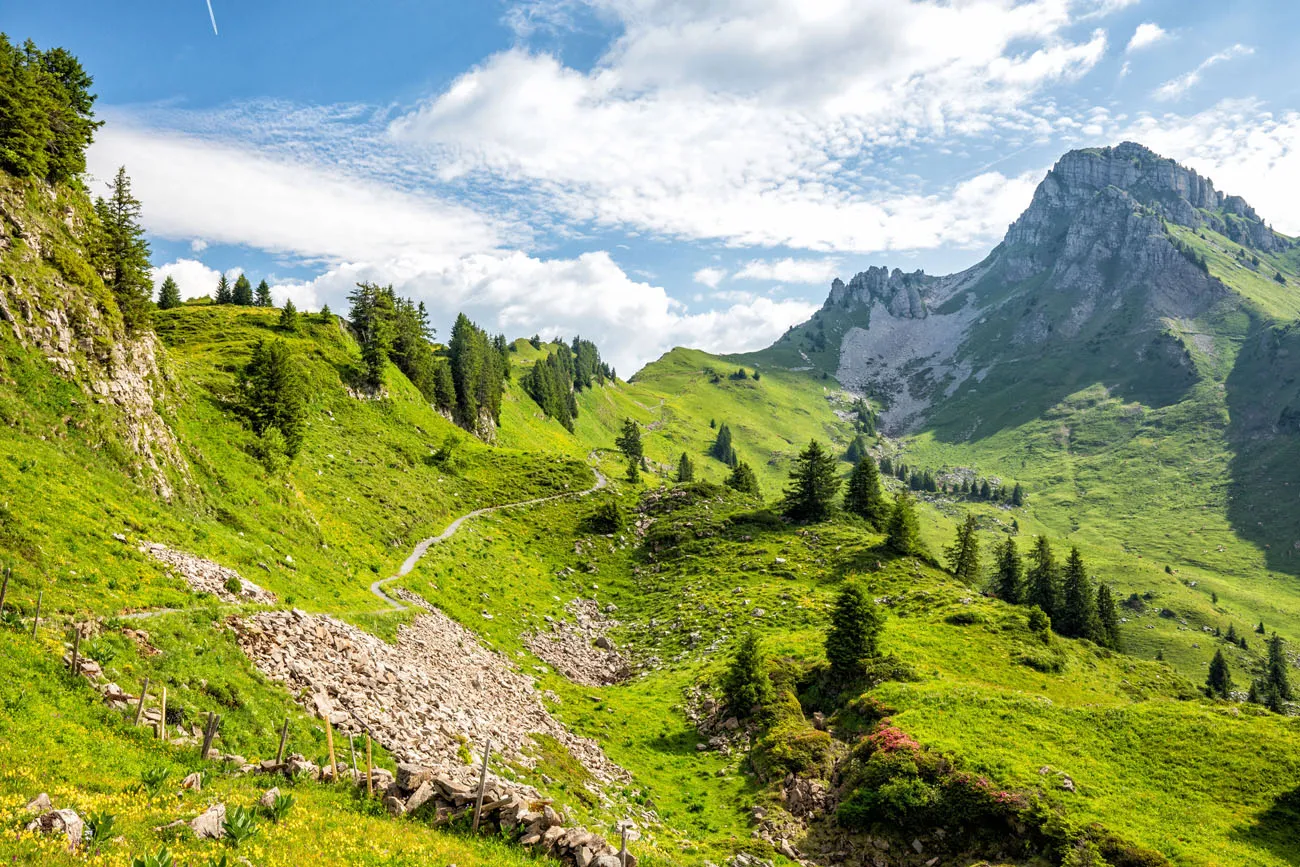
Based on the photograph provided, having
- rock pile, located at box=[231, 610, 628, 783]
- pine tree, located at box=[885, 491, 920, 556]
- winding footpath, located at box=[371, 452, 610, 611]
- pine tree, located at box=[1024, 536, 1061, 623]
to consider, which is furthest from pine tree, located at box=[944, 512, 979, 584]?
rock pile, located at box=[231, 610, 628, 783]

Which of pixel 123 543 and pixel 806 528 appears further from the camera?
pixel 806 528

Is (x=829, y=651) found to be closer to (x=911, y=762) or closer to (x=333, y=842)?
(x=911, y=762)

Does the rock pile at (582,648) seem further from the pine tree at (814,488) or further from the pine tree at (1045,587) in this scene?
the pine tree at (1045,587)

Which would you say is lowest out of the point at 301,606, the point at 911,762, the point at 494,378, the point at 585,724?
the point at 585,724

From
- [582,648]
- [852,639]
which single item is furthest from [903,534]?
[582,648]

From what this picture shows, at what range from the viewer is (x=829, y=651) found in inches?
1900

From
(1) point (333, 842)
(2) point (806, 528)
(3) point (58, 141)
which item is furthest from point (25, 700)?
(2) point (806, 528)

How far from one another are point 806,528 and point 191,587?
7766cm

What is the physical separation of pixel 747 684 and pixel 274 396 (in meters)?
46.6

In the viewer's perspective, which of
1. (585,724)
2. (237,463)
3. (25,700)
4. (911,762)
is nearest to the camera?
(25,700)

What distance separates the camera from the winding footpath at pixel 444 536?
150 ft

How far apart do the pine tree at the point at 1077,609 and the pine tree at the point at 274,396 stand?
337 feet

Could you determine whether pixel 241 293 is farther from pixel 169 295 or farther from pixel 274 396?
pixel 274 396

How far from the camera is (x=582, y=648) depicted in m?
60.3
